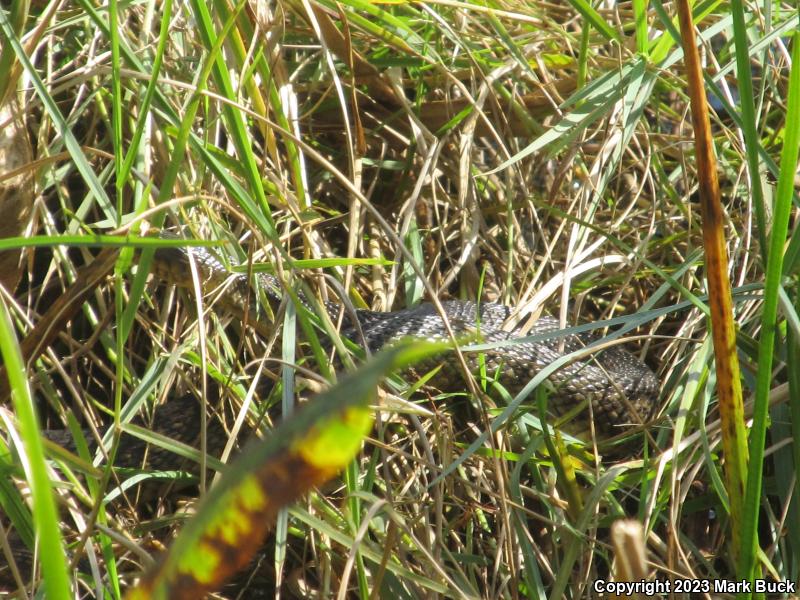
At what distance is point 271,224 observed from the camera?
1.62 m

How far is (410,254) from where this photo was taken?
1482 millimetres

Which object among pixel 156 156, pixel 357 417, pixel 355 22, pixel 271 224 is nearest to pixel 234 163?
pixel 271 224

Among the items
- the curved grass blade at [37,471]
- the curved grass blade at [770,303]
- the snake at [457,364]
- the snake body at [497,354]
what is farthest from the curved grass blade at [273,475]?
the snake body at [497,354]

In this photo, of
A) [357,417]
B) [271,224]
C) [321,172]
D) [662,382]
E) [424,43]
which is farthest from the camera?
[321,172]

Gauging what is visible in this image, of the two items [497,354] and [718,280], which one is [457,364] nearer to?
[497,354]

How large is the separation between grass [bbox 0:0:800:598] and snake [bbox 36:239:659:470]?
0.07 meters

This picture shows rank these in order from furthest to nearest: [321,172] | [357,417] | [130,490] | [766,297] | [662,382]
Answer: [321,172], [662,382], [130,490], [766,297], [357,417]

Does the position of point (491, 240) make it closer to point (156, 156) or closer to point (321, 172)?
point (321, 172)

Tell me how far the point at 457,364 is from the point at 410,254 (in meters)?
0.97

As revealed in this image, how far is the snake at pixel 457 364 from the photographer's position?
2266 mm

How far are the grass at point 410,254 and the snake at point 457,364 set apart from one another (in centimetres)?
7

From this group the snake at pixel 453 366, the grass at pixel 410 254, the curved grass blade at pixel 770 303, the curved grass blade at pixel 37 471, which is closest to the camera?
the curved grass blade at pixel 37 471

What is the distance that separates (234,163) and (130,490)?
2.91 ft

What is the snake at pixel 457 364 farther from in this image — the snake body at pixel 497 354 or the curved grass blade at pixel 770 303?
the curved grass blade at pixel 770 303
